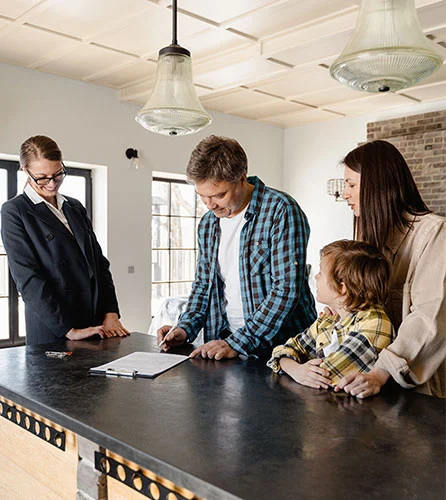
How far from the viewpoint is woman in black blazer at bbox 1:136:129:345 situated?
6.95ft

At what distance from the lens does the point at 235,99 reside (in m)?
5.81

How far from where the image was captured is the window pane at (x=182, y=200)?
21.3ft

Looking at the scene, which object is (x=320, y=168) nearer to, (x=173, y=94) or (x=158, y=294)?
(x=158, y=294)

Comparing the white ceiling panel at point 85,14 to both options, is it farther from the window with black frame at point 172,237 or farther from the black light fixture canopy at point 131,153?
the window with black frame at point 172,237

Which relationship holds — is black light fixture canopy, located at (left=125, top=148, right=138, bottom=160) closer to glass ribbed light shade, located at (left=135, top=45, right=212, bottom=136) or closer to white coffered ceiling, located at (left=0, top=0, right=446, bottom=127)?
white coffered ceiling, located at (left=0, top=0, right=446, bottom=127)

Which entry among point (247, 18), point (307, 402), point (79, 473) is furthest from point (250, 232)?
point (247, 18)

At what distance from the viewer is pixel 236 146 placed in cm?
186

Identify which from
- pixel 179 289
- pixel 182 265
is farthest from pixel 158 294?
pixel 182 265

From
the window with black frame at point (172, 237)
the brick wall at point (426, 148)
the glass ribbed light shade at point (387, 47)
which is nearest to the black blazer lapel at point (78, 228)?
the glass ribbed light shade at point (387, 47)

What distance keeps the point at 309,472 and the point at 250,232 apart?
1.09 metres

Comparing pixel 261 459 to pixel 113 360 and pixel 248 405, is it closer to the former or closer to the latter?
pixel 248 405

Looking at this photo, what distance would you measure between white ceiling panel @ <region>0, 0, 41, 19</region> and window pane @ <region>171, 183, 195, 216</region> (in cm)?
304

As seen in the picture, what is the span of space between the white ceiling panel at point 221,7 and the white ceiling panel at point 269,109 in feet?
7.33

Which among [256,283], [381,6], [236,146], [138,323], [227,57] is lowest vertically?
[138,323]
